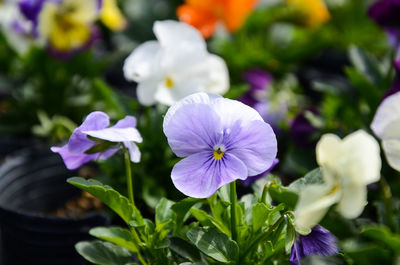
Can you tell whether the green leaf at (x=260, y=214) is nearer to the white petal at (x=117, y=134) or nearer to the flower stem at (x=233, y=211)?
the flower stem at (x=233, y=211)

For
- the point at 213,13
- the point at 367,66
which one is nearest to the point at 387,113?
the point at 367,66

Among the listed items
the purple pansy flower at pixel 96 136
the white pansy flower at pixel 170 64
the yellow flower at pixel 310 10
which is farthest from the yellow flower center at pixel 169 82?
the yellow flower at pixel 310 10

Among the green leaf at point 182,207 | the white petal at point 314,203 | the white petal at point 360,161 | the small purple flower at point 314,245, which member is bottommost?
the small purple flower at point 314,245

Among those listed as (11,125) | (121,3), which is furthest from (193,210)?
(121,3)

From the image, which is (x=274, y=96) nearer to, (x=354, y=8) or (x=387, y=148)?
(x=387, y=148)

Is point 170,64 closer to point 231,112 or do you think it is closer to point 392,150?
point 231,112
